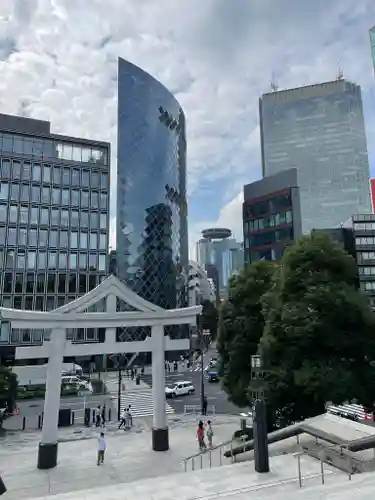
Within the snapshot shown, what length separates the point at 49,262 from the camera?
55.4 meters

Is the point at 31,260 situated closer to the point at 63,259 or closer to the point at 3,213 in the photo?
the point at 63,259

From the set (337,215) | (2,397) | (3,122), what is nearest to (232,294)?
(2,397)

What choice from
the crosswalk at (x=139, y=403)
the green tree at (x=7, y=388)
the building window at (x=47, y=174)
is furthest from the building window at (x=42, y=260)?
the green tree at (x=7, y=388)

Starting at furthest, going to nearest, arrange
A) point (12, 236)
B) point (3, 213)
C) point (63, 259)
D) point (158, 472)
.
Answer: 1. point (63, 259)
2. point (12, 236)
3. point (3, 213)
4. point (158, 472)

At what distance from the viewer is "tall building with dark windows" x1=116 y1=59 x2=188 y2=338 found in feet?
221

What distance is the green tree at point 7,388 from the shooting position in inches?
955

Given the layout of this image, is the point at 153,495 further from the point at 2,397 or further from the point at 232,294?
the point at 2,397

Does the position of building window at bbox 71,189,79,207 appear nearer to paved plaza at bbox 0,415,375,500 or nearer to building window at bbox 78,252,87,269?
building window at bbox 78,252,87,269

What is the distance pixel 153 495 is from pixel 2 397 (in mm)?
17662

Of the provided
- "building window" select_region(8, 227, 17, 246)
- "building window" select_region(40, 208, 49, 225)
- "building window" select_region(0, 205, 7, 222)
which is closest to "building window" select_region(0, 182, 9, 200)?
"building window" select_region(0, 205, 7, 222)

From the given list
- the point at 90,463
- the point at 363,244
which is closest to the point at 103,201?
the point at 363,244

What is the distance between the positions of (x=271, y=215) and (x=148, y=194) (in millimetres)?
22509

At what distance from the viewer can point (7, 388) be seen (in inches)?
965

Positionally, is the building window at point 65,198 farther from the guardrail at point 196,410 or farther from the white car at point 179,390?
the guardrail at point 196,410
